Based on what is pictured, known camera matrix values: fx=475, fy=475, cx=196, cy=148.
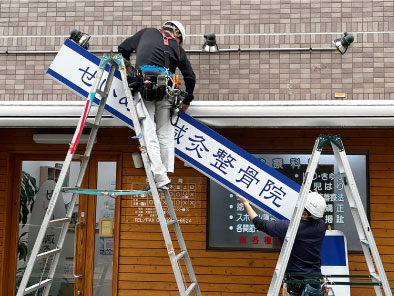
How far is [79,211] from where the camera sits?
22.7ft

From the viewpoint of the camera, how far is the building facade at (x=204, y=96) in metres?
6.38

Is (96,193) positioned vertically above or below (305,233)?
above

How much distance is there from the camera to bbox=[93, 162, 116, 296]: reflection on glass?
267 inches

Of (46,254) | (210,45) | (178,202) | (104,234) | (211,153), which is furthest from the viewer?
(104,234)

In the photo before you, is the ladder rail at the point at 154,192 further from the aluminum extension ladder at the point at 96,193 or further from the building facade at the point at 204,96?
the building facade at the point at 204,96

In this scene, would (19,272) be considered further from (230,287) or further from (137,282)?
(230,287)

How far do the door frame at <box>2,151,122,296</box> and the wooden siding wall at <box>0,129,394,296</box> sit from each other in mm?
98

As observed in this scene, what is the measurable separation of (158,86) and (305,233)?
6.79ft

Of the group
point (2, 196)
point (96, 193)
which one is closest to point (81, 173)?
point (96, 193)

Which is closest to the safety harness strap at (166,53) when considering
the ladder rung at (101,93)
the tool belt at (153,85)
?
the tool belt at (153,85)

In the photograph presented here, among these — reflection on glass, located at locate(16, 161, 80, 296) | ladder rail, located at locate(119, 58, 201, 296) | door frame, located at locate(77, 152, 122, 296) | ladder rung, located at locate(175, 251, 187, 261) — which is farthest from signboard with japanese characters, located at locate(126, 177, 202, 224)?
ladder rail, located at locate(119, 58, 201, 296)

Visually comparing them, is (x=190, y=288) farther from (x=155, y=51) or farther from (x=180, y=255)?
(x=155, y=51)

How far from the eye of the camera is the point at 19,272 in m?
7.07

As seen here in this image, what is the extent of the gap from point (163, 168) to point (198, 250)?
7.98 ft
